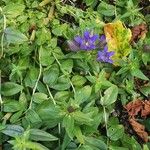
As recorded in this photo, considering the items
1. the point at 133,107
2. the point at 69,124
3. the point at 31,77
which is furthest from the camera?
the point at 133,107

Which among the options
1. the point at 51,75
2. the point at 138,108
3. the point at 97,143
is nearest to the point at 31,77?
the point at 51,75

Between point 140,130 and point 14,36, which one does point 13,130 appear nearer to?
point 14,36

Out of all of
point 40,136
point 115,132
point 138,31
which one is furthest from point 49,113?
point 138,31

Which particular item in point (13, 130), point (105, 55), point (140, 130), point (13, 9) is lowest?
point (140, 130)

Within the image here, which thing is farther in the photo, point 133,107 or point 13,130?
point 133,107

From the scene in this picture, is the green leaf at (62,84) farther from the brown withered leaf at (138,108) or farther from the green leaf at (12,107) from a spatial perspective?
the brown withered leaf at (138,108)

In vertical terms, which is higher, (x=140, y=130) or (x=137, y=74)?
(x=137, y=74)

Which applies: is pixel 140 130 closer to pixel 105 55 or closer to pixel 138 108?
pixel 138 108

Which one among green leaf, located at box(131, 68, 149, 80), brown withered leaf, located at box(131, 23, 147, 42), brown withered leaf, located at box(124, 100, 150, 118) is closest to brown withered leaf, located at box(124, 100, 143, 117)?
brown withered leaf, located at box(124, 100, 150, 118)

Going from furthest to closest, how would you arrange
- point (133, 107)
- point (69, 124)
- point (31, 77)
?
point (133, 107), point (31, 77), point (69, 124)
